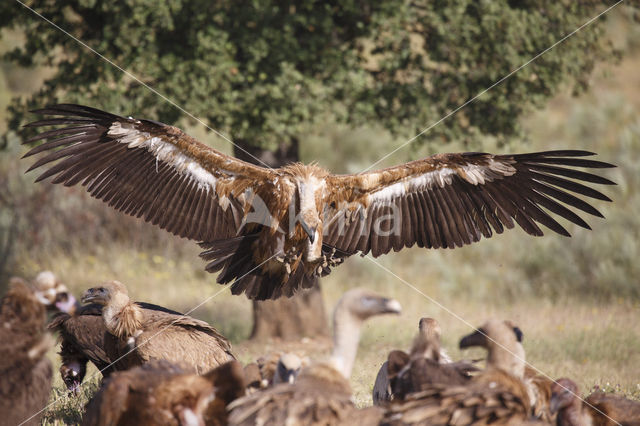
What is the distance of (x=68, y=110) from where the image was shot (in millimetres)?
6469

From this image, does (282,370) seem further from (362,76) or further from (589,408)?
(362,76)

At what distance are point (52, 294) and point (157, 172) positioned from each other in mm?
2661

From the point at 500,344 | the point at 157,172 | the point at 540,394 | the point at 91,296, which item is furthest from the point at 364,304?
the point at 157,172

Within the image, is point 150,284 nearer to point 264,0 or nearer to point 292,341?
point 292,341

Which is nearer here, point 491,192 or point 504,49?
point 491,192

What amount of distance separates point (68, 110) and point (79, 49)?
2.92m

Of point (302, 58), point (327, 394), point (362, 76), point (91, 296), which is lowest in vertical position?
point (327, 394)

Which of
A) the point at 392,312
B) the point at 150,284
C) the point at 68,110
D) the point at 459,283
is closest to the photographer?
the point at 392,312

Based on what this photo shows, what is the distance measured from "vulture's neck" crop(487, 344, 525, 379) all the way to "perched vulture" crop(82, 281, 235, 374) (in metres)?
2.36

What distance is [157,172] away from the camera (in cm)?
704

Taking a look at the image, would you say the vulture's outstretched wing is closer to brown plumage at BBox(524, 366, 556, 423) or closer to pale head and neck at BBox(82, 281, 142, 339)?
pale head and neck at BBox(82, 281, 142, 339)

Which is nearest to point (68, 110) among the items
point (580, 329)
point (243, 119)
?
point (243, 119)

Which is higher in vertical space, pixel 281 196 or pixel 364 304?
pixel 281 196

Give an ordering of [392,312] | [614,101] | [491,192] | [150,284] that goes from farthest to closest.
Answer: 1. [614,101]
2. [150,284]
3. [491,192]
4. [392,312]
